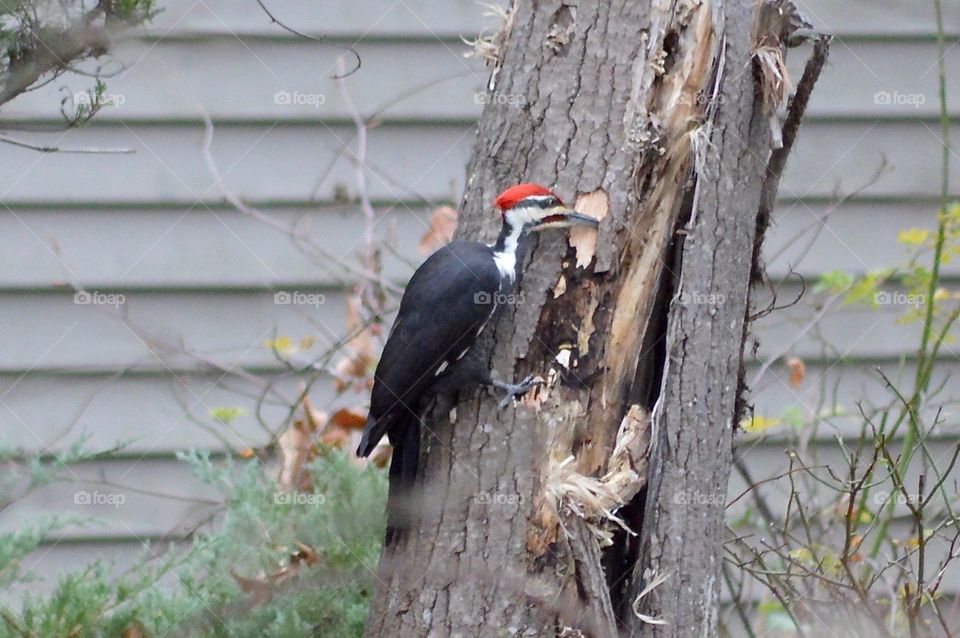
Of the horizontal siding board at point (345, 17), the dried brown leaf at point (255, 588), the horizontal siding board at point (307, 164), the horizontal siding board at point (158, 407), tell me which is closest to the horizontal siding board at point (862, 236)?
the horizontal siding board at point (307, 164)

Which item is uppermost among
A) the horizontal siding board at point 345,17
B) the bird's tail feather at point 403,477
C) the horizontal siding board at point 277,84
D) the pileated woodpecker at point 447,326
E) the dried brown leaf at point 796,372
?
the horizontal siding board at point 345,17

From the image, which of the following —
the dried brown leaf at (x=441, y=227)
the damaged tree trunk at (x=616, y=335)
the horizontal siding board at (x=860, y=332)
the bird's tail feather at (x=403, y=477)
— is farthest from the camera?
the horizontal siding board at (x=860, y=332)

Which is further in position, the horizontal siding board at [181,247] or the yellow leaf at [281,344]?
the horizontal siding board at [181,247]

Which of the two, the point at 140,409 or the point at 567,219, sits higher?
the point at 567,219

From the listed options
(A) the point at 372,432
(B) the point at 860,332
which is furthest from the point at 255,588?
(B) the point at 860,332

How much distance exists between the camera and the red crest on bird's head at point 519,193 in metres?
2.76

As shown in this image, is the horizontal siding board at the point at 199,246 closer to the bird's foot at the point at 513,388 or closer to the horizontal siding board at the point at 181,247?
the horizontal siding board at the point at 181,247

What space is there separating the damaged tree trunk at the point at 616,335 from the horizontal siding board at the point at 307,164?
5.22 ft

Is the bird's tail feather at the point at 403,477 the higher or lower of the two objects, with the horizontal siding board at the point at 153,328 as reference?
lower

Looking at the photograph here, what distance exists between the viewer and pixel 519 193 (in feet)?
9.06

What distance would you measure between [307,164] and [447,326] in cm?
186

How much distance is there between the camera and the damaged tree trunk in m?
2.74

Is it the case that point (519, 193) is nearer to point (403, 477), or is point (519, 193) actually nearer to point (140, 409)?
point (403, 477)

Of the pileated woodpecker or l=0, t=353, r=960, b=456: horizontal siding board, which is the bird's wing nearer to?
the pileated woodpecker
